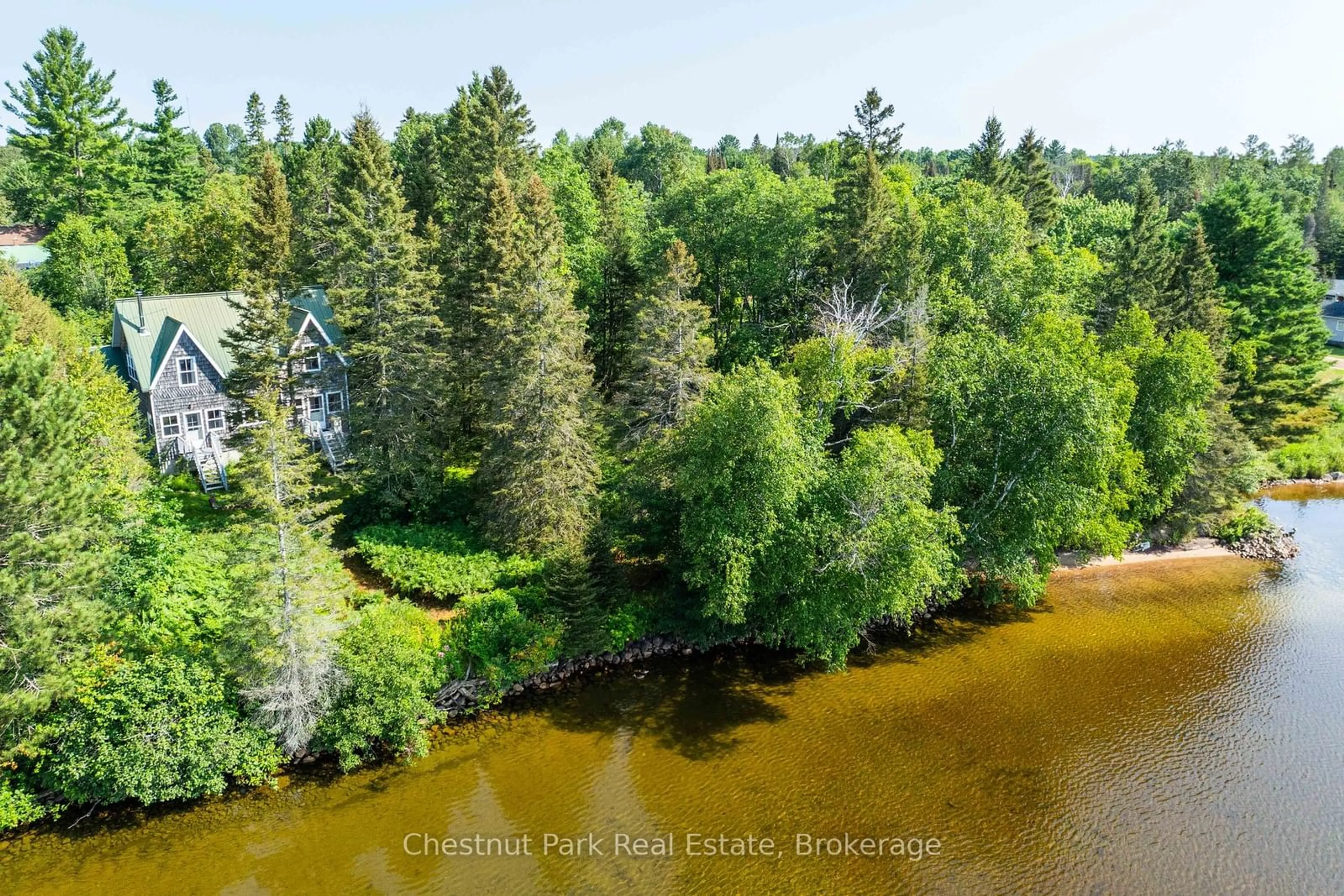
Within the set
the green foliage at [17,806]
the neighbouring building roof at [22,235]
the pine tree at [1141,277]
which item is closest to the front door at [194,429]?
the green foliage at [17,806]

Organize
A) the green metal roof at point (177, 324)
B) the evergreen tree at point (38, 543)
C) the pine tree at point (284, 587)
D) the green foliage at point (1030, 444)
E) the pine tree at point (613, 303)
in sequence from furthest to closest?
1. the pine tree at point (613, 303)
2. the green metal roof at point (177, 324)
3. the green foliage at point (1030, 444)
4. the pine tree at point (284, 587)
5. the evergreen tree at point (38, 543)

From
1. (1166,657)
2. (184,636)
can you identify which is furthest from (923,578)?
(184,636)

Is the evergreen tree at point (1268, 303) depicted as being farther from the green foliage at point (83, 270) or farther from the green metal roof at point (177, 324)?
the green foliage at point (83, 270)

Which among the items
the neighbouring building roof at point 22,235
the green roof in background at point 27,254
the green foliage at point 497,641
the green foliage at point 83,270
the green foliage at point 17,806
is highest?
the neighbouring building roof at point 22,235

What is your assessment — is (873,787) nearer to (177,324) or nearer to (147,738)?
(147,738)

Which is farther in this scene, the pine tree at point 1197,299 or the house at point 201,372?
the pine tree at point 1197,299

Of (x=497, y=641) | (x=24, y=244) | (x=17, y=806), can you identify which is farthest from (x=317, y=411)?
(x=24, y=244)

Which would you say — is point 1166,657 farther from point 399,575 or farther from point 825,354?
point 399,575
